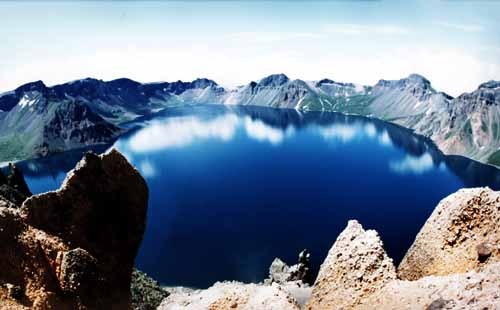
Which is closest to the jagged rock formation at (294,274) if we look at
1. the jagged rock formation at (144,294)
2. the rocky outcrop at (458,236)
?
the jagged rock formation at (144,294)

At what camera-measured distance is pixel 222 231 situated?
14775cm

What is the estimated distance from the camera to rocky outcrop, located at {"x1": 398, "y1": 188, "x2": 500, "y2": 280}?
25.4m

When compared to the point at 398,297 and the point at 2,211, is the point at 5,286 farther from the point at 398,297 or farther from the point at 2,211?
the point at 398,297

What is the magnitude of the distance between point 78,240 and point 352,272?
733 inches

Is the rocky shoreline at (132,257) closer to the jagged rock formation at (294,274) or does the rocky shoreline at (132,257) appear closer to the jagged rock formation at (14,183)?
the jagged rock formation at (14,183)

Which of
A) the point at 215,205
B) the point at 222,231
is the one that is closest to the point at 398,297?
the point at 222,231

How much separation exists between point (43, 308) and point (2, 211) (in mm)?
5971

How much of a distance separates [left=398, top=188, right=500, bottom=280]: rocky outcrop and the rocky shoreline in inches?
3.0

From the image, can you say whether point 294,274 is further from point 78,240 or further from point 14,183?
point 78,240

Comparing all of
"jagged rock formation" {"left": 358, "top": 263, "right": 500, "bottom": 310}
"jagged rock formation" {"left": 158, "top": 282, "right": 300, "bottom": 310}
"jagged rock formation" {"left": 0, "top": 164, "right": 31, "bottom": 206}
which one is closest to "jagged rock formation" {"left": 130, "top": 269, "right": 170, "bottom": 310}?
"jagged rock formation" {"left": 0, "top": 164, "right": 31, "bottom": 206}

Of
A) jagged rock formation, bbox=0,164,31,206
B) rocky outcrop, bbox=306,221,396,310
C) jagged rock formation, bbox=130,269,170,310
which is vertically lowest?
jagged rock formation, bbox=130,269,170,310

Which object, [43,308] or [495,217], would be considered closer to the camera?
[43,308]

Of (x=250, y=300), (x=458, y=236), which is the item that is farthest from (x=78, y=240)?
(x=458, y=236)

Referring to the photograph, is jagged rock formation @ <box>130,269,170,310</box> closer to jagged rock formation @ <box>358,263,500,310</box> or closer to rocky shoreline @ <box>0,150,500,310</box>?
rocky shoreline @ <box>0,150,500,310</box>
